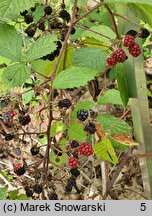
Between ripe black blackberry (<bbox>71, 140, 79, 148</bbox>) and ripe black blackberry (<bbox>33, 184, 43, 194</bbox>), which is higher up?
ripe black blackberry (<bbox>71, 140, 79, 148</bbox>)

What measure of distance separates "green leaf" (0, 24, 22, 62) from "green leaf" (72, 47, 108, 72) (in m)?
0.18

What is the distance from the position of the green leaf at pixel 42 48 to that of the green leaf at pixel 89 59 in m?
0.13

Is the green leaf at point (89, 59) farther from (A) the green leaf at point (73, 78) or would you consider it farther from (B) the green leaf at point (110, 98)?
(B) the green leaf at point (110, 98)

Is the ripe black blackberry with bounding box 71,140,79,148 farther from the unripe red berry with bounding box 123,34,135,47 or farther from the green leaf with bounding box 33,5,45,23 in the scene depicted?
the green leaf with bounding box 33,5,45,23

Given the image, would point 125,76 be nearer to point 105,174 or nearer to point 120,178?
point 105,174

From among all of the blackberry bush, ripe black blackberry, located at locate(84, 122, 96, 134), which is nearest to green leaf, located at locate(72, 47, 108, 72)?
the blackberry bush

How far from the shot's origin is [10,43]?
1.21m

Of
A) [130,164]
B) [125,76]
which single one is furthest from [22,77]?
[130,164]

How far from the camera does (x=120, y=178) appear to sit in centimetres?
229

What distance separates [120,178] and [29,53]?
4.21ft

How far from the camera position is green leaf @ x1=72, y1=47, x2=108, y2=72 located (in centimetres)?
128

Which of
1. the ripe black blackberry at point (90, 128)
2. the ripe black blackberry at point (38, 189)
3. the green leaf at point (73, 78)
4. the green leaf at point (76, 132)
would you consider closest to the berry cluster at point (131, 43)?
the green leaf at point (73, 78)

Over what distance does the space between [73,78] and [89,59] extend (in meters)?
0.18

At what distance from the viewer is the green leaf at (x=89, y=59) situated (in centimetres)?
128
